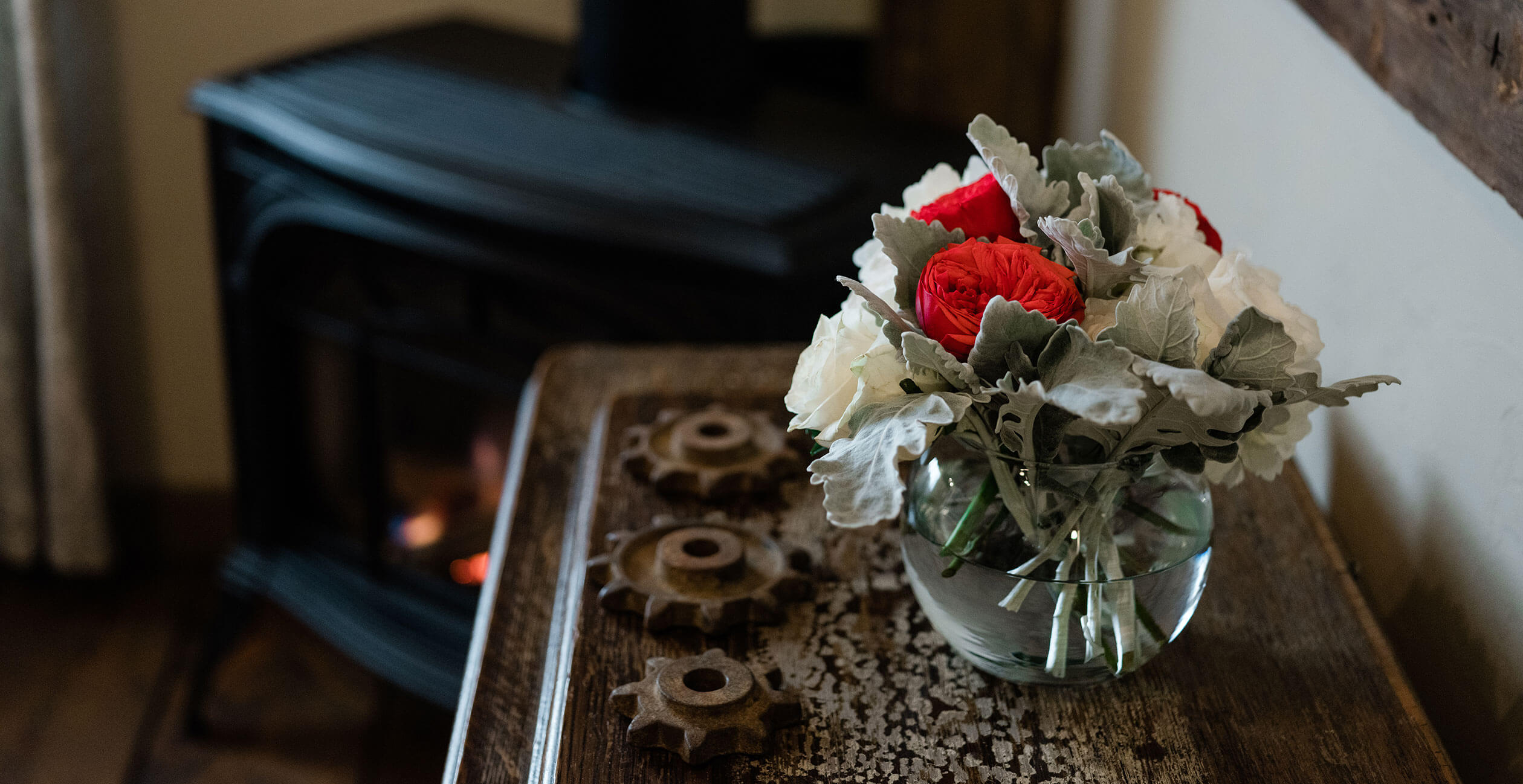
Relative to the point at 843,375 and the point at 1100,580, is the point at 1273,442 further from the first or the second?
the point at 843,375

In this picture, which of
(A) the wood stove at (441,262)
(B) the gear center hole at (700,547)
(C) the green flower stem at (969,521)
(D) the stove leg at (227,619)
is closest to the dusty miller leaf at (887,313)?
(C) the green flower stem at (969,521)

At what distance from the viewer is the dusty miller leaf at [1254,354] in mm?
506

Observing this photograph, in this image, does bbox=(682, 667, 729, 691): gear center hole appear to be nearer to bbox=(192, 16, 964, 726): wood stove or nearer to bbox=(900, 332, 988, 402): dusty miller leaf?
bbox=(900, 332, 988, 402): dusty miller leaf

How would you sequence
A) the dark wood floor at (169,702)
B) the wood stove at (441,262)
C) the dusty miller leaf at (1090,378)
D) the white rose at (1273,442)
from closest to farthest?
the dusty miller leaf at (1090,378)
the white rose at (1273,442)
the wood stove at (441,262)
the dark wood floor at (169,702)

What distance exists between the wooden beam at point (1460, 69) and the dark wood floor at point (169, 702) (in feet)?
4.92

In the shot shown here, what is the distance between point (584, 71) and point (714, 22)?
165 mm

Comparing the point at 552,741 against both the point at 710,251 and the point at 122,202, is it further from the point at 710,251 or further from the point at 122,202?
the point at 122,202

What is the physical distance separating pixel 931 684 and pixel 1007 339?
0.67ft

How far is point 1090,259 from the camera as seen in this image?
0.54 metres

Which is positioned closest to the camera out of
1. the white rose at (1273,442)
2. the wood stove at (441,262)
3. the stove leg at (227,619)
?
the white rose at (1273,442)

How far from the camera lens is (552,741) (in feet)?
1.94

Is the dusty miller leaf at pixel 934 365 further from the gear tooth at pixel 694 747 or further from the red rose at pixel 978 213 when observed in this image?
the gear tooth at pixel 694 747

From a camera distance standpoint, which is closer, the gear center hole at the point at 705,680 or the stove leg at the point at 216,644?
the gear center hole at the point at 705,680

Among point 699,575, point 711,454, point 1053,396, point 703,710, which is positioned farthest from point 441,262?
point 1053,396
